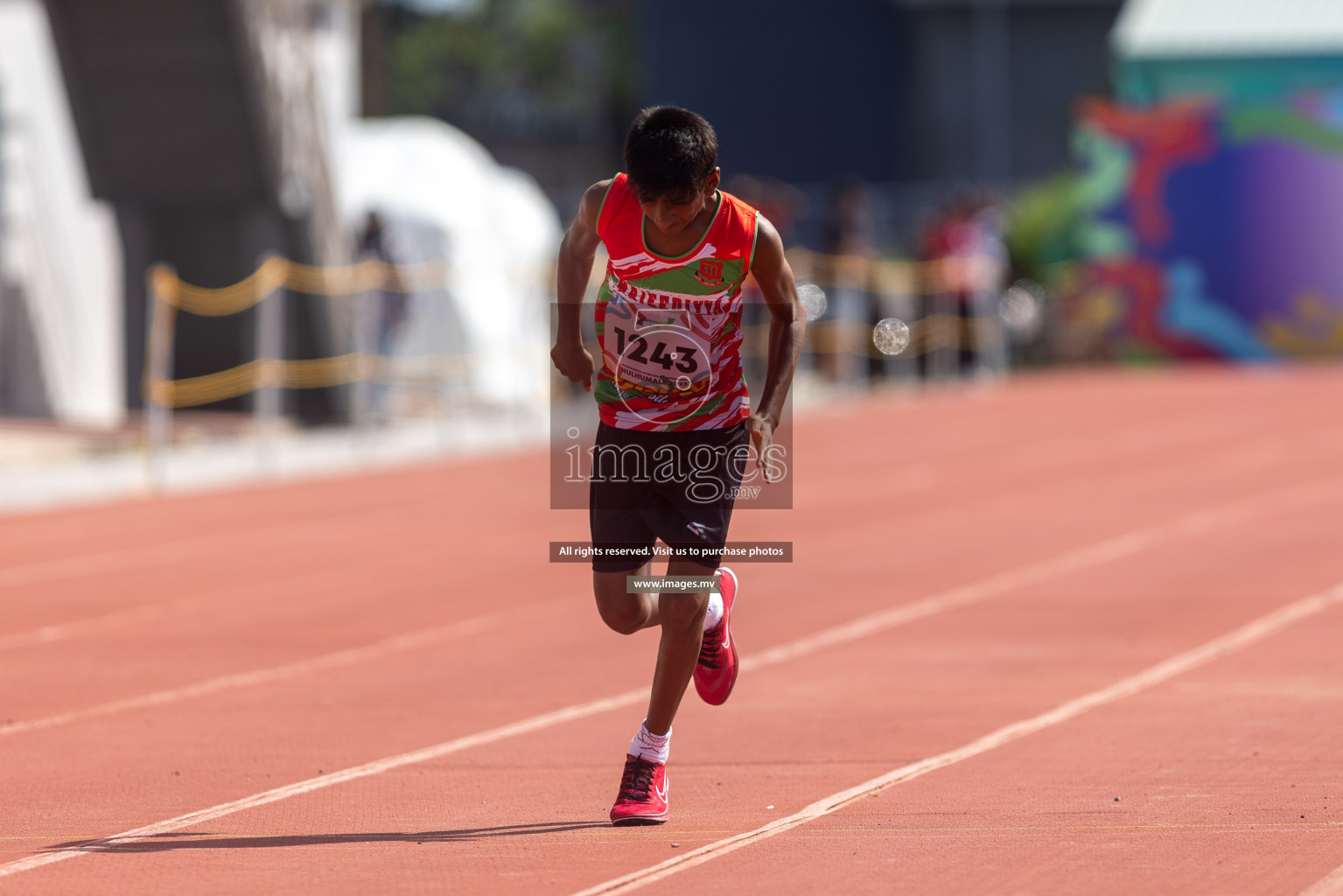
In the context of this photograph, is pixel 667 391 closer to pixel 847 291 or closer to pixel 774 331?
pixel 774 331

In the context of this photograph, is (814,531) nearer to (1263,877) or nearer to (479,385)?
→ (1263,877)

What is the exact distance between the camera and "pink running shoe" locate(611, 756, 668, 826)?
5.51 metres

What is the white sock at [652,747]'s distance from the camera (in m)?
5.55

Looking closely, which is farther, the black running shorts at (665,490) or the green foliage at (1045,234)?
the green foliage at (1045,234)

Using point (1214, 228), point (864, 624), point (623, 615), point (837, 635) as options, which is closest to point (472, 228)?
point (1214, 228)

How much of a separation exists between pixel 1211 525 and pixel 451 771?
25.7 ft

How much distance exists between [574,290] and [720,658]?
116 centimetres

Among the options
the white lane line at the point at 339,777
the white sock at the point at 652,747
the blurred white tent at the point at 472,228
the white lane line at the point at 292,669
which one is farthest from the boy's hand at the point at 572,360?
the blurred white tent at the point at 472,228

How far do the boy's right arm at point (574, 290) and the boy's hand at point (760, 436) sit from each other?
1.70 ft

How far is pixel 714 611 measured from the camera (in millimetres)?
5781

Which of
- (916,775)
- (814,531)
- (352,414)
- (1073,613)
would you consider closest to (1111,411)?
(352,414)

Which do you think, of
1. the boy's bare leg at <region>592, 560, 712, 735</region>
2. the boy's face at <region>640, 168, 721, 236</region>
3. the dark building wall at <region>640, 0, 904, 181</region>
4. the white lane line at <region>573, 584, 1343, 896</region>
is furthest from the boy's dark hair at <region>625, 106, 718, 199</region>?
the dark building wall at <region>640, 0, 904, 181</region>

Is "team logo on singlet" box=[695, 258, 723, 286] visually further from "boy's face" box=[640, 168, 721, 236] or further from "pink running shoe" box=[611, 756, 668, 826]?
"pink running shoe" box=[611, 756, 668, 826]

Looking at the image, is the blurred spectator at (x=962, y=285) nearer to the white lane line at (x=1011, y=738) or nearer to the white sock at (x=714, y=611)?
the white lane line at (x=1011, y=738)
